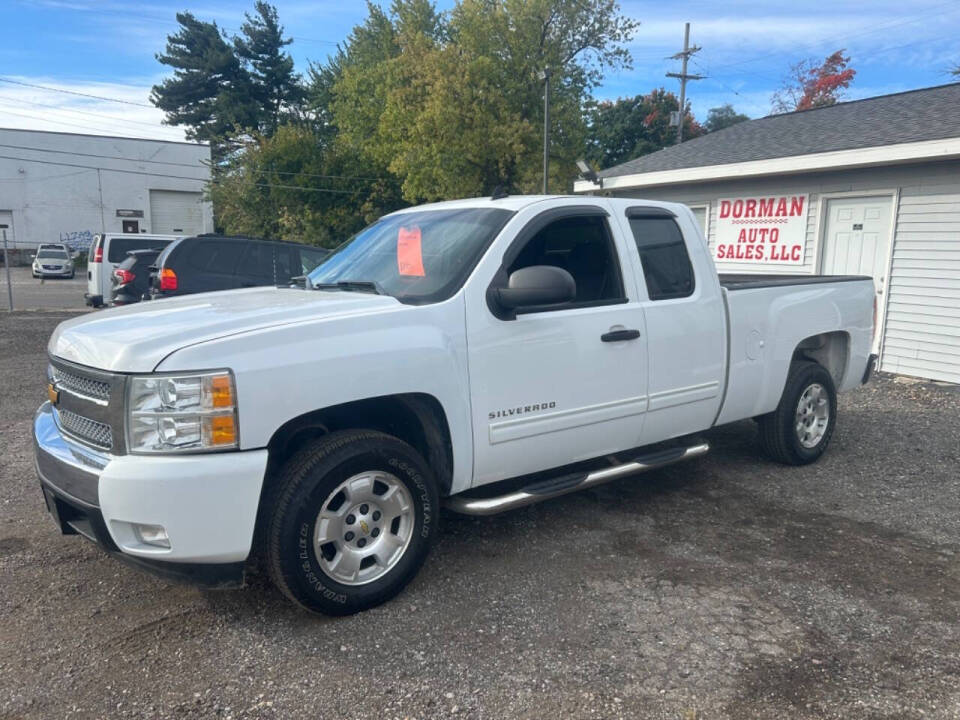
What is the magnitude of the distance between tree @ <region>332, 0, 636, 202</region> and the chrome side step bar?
2790 centimetres

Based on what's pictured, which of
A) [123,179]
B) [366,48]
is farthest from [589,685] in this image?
[123,179]

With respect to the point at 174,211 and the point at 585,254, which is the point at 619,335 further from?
the point at 174,211

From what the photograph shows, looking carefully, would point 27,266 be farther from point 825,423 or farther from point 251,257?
point 825,423

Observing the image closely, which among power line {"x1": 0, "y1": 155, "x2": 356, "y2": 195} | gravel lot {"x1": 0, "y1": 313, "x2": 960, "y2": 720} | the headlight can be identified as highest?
power line {"x1": 0, "y1": 155, "x2": 356, "y2": 195}

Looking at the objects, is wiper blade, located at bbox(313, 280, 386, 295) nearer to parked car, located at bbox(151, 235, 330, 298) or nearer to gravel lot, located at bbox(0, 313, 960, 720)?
gravel lot, located at bbox(0, 313, 960, 720)

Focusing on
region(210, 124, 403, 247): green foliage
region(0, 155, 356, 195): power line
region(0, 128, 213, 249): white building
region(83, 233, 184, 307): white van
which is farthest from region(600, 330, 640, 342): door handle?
region(0, 128, 213, 249): white building

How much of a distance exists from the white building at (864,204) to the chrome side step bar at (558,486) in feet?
21.0

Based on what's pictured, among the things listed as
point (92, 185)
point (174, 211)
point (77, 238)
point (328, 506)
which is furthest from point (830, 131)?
point (77, 238)

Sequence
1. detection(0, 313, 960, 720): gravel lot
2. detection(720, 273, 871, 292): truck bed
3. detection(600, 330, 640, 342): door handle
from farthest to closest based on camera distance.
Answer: detection(720, 273, 871, 292): truck bed, detection(600, 330, 640, 342): door handle, detection(0, 313, 960, 720): gravel lot

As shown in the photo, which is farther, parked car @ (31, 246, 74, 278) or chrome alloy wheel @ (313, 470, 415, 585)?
parked car @ (31, 246, 74, 278)

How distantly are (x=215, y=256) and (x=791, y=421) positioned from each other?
29.4ft

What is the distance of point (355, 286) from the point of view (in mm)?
4152

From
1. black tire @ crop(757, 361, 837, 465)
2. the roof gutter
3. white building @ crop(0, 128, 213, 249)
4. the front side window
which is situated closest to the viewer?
the front side window

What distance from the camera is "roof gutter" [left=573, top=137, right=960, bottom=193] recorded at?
8.91m
